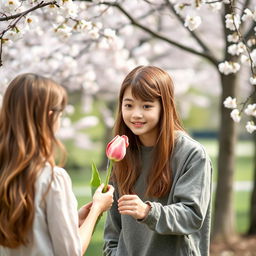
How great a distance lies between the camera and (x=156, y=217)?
8.18 ft

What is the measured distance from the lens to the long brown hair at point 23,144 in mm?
2236

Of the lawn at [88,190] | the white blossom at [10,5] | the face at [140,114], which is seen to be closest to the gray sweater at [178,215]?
the face at [140,114]

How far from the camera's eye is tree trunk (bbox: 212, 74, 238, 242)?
248 inches

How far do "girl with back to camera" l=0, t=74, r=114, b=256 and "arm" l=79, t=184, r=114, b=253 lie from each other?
4 cm

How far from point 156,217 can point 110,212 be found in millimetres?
477

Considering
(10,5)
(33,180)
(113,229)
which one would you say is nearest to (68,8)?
(10,5)

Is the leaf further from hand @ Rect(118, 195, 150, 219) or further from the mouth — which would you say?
the mouth

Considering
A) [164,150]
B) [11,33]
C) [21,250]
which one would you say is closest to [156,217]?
[164,150]

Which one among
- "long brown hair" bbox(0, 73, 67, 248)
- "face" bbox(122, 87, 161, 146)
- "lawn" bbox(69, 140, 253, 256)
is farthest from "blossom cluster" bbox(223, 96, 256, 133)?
"long brown hair" bbox(0, 73, 67, 248)

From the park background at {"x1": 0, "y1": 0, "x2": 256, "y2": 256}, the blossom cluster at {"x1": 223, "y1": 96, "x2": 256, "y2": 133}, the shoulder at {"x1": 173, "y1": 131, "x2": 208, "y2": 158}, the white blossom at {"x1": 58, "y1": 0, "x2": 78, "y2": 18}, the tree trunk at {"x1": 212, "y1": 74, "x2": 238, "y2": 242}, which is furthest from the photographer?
the tree trunk at {"x1": 212, "y1": 74, "x2": 238, "y2": 242}

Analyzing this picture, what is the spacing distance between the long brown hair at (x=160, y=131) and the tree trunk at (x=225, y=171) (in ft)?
11.6

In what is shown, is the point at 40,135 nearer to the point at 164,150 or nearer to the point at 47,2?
the point at 164,150

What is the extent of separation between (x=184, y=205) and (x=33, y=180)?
633 millimetres

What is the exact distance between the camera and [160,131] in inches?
108
